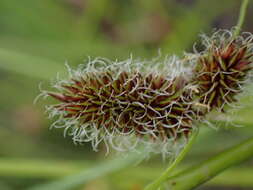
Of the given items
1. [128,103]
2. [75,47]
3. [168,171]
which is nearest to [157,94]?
[128,103]

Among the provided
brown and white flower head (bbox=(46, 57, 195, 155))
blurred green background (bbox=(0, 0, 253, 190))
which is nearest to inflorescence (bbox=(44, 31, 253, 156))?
brown and white flower head (bbox=(46, 57, 195, 155))

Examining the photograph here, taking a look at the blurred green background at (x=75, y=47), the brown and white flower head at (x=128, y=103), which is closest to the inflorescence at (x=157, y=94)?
the brown and white flower head at (x=128, y=103)

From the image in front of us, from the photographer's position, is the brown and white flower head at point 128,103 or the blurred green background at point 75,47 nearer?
the brown and white flower head at point 128,103

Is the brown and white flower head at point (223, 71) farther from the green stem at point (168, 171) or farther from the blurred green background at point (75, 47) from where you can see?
the blurred green background at point (75, 47)

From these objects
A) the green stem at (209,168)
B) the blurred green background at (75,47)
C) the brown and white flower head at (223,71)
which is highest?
the blurred green background at (75,47)

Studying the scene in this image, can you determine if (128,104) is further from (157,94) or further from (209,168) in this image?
(209,168)

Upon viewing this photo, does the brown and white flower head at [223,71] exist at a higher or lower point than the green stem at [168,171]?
higher
